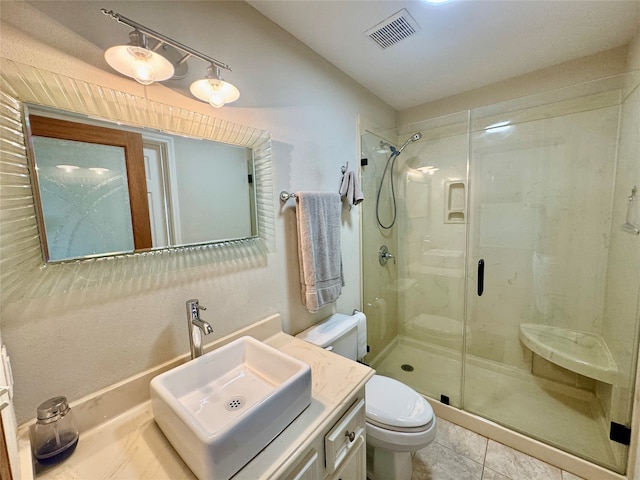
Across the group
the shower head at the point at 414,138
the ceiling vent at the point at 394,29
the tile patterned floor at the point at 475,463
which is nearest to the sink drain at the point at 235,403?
the tile patterned floor at the point at 475,463

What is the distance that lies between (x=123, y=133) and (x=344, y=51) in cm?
134

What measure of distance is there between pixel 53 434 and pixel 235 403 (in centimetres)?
47

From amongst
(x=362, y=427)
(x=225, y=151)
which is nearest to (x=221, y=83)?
(x=225, y=151)

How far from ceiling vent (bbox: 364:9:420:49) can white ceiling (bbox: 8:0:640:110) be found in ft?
0.09

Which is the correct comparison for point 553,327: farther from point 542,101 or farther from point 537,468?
point 542,101

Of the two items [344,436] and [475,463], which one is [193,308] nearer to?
[344,436]

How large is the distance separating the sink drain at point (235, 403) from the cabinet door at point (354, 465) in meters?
0.41

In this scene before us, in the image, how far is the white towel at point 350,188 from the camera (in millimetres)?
1765

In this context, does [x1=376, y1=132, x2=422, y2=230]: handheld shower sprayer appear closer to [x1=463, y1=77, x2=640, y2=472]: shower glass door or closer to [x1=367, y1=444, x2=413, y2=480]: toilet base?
[x1=463, y1=77, x2=640, y2=472]: shower glass door

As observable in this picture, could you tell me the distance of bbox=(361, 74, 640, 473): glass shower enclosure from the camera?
154 centimetres

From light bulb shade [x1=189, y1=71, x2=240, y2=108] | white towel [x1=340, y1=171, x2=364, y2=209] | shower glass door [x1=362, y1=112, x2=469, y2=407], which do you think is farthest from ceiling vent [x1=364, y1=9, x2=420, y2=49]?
light bulb shade [x1=189, y1=71, x2=240, y2=108]

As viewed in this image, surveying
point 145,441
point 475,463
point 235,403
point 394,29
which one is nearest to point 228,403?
point 235,403

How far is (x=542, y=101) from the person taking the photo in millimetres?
1829

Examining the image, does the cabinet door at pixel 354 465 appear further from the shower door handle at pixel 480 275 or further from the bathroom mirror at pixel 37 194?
the shower door handle at pixel 480 275
